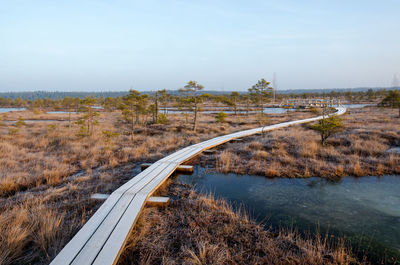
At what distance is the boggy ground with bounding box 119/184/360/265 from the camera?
3.01 m

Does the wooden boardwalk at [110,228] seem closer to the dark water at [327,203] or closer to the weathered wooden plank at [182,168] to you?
the weathered wooden plank at [182,168]

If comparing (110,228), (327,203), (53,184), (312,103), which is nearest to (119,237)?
(110,228)

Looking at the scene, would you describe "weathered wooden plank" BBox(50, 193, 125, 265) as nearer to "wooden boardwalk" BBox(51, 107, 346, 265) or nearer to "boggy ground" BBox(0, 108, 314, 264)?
"wooden boardwalk" BBox(51, 107, 346, 265)

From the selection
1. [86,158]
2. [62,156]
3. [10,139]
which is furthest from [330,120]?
[10,139]

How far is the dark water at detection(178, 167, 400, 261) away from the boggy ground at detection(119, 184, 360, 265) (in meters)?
0.49

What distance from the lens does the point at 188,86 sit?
14125mm

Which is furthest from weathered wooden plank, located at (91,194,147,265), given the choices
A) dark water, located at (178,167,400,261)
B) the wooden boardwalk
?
dark water, located at (178,167,400,261)

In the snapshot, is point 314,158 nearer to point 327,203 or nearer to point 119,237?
point 327,203

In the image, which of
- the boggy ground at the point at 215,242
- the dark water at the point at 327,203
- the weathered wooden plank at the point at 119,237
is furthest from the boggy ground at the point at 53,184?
the dark water at the point at 327,203

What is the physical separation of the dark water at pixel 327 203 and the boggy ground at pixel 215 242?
1.62 ft

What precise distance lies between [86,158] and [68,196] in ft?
12.7

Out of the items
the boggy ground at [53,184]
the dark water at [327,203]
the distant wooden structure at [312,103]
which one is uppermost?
the distant wooden structure at [312,103]

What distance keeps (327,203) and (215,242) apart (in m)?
3.23

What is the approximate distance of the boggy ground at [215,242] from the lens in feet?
9.88
